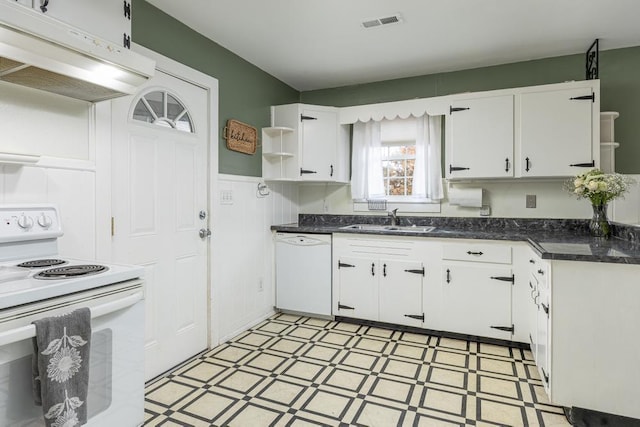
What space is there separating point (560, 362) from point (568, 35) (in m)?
2.41

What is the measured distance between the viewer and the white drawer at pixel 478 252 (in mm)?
2914

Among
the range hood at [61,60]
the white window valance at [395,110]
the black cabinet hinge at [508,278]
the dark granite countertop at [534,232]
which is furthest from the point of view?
the white window valance at [395,110]

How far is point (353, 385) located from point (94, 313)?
1.61m

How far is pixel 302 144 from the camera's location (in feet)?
12.1

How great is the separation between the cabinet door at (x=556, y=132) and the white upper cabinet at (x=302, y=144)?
1.72 meters

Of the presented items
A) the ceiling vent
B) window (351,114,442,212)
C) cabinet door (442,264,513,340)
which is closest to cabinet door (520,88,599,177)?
window (351,114,442,212)

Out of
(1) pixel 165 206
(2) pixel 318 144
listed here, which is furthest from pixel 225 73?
Result: (1) pixel 165 206

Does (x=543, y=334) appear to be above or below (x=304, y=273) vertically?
below

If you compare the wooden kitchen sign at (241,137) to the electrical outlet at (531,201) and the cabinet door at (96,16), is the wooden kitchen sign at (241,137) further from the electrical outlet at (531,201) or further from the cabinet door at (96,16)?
the electrical outlet at (531,201)

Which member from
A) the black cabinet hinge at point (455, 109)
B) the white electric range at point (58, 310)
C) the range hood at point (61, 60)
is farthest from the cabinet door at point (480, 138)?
the white electric range at point (58, 310)

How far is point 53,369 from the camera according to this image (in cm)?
119

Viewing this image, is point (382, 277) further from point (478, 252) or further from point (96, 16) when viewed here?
point (96, 16)

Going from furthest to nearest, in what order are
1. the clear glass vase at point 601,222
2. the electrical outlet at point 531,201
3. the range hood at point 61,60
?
Result: the electrical outlet at point 531,201, the clear glass vase at point 601,222, the range hood at point 61,60

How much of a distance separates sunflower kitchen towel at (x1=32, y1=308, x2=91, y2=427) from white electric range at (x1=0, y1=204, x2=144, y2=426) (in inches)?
1.3
